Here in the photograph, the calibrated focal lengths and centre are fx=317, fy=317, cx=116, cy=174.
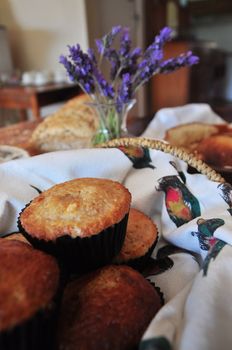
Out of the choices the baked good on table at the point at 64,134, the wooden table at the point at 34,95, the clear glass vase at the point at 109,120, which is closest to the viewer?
the clear glass vase at the point at 109,120

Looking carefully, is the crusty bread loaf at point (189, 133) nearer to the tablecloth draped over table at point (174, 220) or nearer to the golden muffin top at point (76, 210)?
the tablecloth draped over table at point (174, 220)

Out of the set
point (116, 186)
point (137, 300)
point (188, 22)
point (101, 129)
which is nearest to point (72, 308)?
point (137, 300)

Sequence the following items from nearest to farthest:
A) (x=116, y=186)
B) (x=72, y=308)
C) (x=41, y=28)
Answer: (x=72, y=308), (x=116, y=186), (x=41, y=28)

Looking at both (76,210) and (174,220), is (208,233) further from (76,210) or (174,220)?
(76,210)

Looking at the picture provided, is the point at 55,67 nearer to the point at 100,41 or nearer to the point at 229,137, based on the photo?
the point at 100,41

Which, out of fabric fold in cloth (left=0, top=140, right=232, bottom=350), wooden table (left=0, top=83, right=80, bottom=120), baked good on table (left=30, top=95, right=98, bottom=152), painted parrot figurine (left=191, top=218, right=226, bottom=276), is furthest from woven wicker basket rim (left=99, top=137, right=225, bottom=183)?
wooden table (left=0, top=83, right=80, bottom=120)

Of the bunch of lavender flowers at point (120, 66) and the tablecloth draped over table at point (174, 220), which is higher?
the bunch of lavender flowers at point (120, 66)

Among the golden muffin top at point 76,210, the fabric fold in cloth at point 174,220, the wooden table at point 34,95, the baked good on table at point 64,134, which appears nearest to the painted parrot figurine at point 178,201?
the fabric fold in cloth at point 174,220

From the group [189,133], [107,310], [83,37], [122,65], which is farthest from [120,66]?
[83,37]
